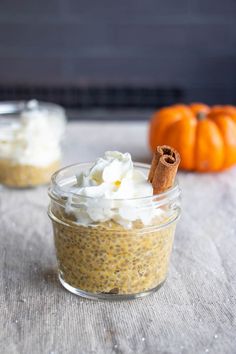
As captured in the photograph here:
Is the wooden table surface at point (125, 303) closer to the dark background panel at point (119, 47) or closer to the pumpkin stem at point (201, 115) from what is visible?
the pumpkin stem at point (201, 115)

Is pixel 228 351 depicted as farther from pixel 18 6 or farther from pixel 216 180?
pixel 18 6

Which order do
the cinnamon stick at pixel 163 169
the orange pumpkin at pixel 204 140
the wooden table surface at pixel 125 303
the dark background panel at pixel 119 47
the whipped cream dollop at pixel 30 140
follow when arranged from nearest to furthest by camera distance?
the wooden table surface at pixel 125 303
the cinnamon stick at pixel 163 169
the whipped cream dollop at pixel 30 140
the orange pumpkin at pixel 204 140
the dark background panel at pixel 119 47

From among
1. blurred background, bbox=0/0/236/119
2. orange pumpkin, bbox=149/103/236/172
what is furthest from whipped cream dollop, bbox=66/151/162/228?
blurred background, bbox=0/0/236/119

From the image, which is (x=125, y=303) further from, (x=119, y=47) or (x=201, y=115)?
(x=119, y=47)

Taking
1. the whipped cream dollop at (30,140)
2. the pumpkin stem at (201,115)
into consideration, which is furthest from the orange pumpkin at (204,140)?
the whipped cream dollop at (30,140)

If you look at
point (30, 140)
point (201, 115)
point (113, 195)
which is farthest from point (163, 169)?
point (201, 115)

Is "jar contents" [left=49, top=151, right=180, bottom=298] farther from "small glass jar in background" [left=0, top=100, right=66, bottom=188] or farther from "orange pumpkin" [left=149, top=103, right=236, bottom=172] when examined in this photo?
"orange pumpkin" [left=149, top=103, right=236, bottom=172]

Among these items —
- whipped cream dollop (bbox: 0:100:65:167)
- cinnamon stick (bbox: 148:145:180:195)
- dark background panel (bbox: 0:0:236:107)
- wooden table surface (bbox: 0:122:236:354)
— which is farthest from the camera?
dark background panel (bbox: 0:0:236:107)
